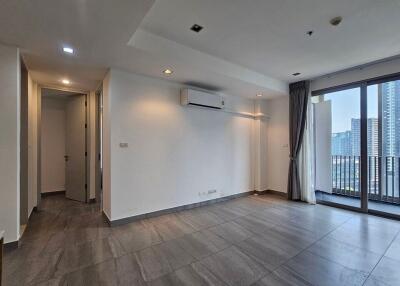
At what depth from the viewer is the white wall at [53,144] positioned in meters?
4.99

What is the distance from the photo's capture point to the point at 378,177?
166 inches

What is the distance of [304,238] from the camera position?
9.08 ft

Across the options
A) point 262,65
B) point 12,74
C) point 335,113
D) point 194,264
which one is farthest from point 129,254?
point 335,113

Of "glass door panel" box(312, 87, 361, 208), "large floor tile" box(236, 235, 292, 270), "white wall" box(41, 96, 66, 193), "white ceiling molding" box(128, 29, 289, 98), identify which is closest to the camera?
"large floor tile" box(236, 235, 292, 270)

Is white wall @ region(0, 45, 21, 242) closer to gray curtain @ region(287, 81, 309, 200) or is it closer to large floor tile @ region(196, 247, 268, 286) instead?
large floor tile @ region(196, 247, 268, 286)

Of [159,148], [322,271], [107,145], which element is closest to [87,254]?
[107,145]

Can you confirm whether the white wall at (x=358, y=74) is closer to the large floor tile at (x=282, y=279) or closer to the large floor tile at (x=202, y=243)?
the large floor tile at (x=282, y=279)

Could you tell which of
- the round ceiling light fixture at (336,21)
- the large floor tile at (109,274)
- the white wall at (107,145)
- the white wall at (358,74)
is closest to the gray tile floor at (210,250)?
the large floor tile at (109,274)

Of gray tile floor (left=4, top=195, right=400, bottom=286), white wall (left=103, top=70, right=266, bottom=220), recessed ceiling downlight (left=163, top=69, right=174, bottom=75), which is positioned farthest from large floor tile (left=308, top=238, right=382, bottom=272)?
recessed ceiling downlight (left=163, top=69, right=174, bottom=75)

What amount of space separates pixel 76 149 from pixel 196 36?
12.6ft

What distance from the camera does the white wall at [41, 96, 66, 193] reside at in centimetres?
499

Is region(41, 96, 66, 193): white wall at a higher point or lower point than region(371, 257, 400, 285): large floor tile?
higher

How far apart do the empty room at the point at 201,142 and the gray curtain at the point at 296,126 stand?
30mm

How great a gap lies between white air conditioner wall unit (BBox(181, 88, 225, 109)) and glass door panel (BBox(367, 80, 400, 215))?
2957 mm
